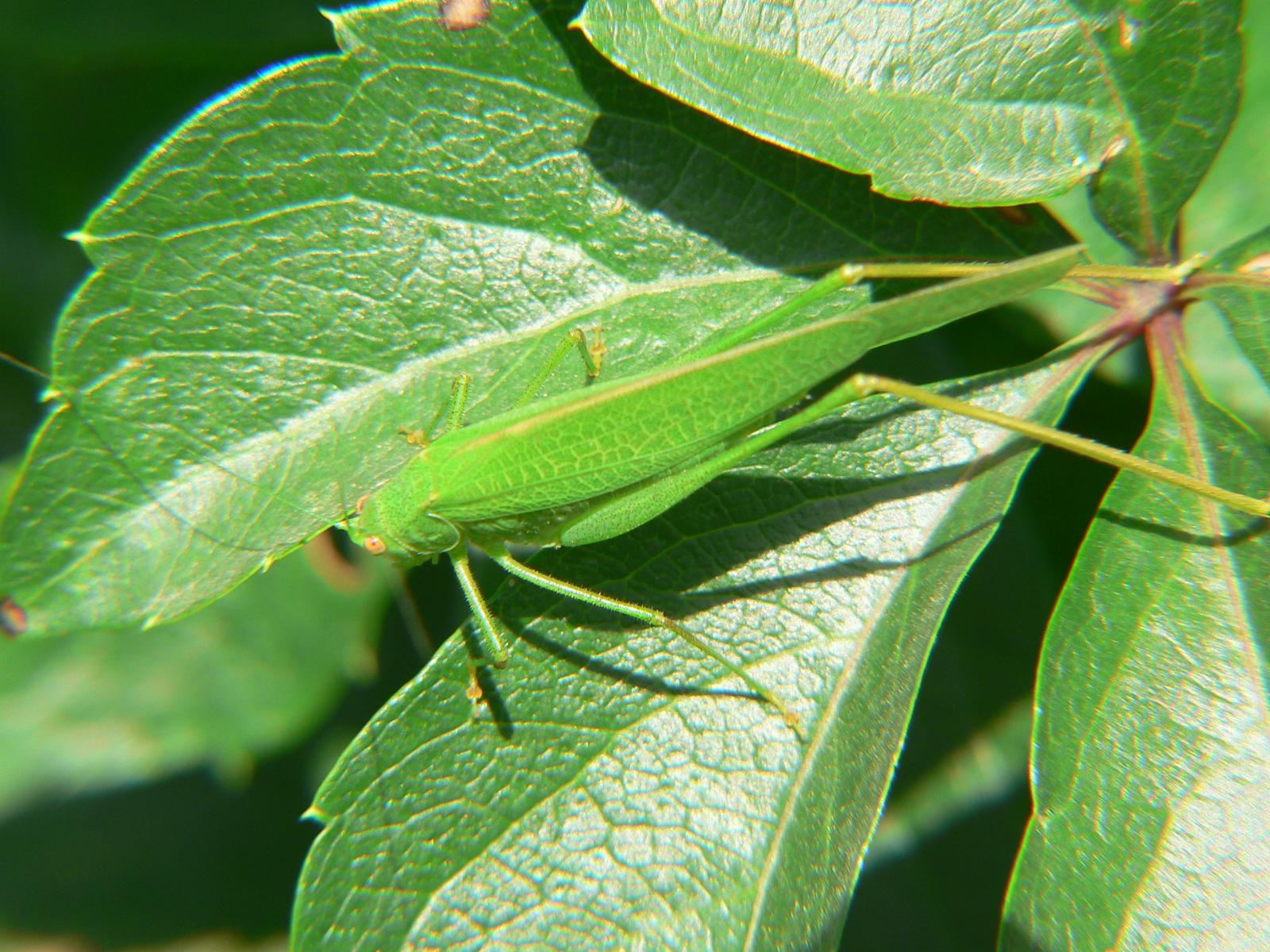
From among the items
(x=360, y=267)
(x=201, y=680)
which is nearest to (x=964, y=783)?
(x=360, y=267)

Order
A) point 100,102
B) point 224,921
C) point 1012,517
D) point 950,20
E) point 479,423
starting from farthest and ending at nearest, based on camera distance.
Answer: point 224,921 → point 100,102 → point 1012,517 → point 479,423 → point 950,20

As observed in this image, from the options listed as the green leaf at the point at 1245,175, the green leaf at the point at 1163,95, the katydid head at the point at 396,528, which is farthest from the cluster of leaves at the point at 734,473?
Result: the green leaf at the point at 1245,175

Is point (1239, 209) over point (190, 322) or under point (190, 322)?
under

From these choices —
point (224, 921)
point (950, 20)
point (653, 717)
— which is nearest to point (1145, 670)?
point (653, 717)

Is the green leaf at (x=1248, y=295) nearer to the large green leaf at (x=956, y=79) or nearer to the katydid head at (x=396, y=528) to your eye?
the large green leaf at (x=956, y=79)

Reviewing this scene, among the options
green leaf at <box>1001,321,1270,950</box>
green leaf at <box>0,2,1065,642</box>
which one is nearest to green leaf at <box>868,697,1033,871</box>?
green leaf at <box>1001,321,1270,950</box>

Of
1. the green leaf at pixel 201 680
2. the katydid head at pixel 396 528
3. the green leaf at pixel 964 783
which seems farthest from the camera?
the green leaf at pixel 201 680

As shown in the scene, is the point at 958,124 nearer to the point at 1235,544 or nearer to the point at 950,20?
the point at 950,20

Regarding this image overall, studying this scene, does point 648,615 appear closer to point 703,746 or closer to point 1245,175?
point 703,746
